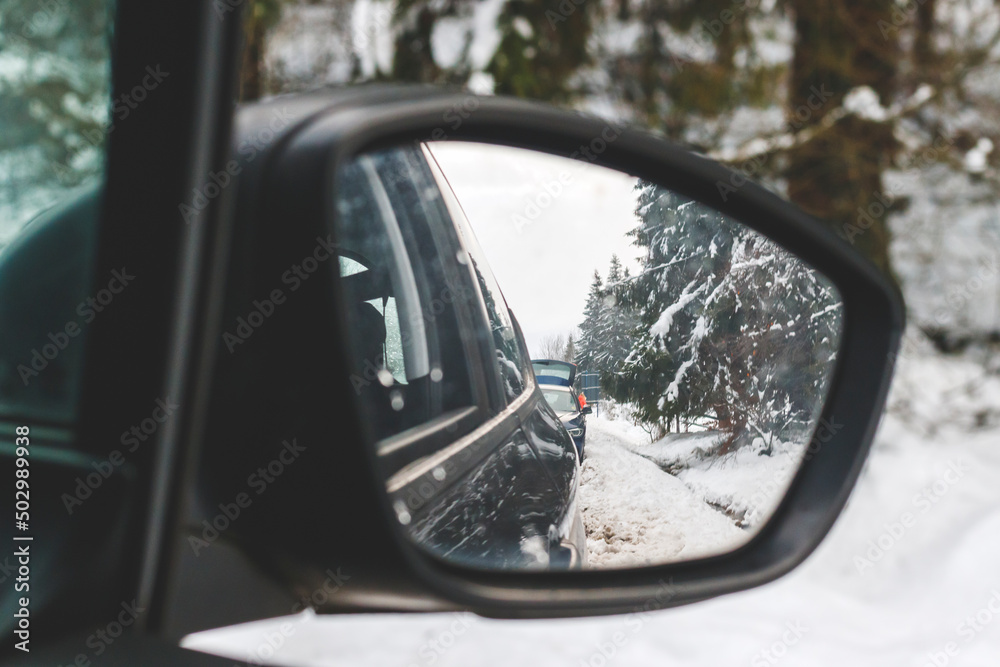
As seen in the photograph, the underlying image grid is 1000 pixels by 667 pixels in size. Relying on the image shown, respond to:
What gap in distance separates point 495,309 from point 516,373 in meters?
0.09

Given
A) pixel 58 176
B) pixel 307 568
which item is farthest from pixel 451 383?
pixel 58 176

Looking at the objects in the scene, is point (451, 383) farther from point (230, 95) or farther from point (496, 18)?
point (496, 18)

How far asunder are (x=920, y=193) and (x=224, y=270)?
7.25 meters

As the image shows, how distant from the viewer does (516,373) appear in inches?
42.0

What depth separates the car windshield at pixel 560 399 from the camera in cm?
101

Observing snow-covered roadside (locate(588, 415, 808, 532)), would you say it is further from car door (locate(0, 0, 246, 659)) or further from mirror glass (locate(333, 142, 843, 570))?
car door (locate(0, 0, 246, 659))

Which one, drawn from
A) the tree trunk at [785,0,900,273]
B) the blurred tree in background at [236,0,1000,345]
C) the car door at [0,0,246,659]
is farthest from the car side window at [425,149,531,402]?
the tree trunk at [785,0,900,273]

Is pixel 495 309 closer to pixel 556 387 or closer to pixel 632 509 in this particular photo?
pixel 556 387

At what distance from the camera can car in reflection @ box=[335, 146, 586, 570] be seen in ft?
3.16

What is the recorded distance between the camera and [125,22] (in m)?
0.84

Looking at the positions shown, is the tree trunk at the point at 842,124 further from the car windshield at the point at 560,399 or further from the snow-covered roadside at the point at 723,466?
the car windshield at the point at 560,399

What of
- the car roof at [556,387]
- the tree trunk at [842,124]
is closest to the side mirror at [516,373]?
the car roof at [556,387]

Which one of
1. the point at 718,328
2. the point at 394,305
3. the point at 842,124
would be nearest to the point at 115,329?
the point at 394,305

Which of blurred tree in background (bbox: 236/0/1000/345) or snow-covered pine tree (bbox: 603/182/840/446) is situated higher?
blurred tree in background (bbox: 236/0/1000/345)
